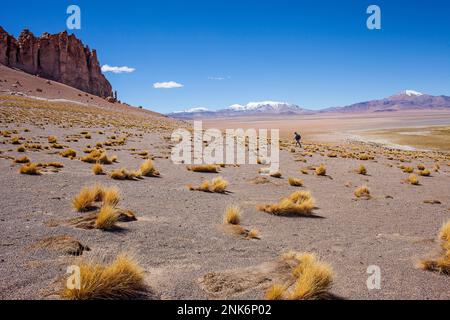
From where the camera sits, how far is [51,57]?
114 meters

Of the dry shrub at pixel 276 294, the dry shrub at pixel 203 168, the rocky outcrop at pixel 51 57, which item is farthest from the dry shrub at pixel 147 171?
the rocky outcrop at pixel 51 57

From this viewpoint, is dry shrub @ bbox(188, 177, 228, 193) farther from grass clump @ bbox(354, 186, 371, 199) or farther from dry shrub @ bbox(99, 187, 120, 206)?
grass clump @ bbox(354, 186, 371, 199)

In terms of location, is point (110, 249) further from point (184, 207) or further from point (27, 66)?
point (27, 66)

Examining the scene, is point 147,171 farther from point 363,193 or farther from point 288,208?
point 363,193

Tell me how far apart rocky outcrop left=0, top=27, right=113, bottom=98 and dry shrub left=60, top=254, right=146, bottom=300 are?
392 ft

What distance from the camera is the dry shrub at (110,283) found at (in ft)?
13.1

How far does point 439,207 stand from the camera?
1155 cm

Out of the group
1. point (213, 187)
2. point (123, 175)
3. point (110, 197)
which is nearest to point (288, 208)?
point (213, 187)

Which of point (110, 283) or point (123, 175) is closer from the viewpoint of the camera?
point (110, 283)

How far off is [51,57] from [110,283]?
129256 millimetres

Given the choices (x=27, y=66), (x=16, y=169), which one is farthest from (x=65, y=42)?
(x=16, y=169)

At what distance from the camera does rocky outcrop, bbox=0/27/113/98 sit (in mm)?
105938

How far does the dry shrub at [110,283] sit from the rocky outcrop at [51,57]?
119570mm

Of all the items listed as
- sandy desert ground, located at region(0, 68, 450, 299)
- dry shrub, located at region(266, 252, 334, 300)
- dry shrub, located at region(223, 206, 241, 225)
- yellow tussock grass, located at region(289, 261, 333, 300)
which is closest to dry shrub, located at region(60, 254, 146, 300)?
sandy desert ground, located at region(0, 68, 450, 299)
